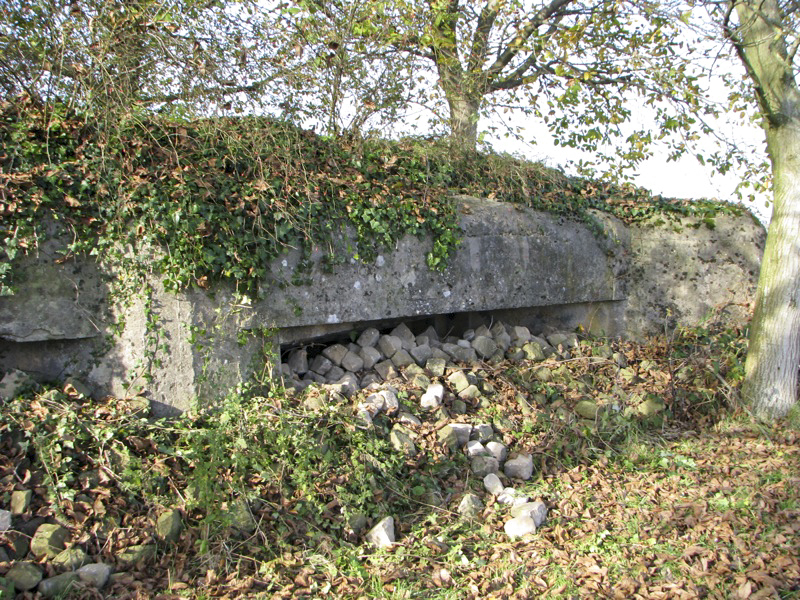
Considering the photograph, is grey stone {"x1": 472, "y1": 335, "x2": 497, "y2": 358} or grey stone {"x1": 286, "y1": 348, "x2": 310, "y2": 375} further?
grey stone {"x1": 472, "y1": 335, "x2": 497, "y2": 358}

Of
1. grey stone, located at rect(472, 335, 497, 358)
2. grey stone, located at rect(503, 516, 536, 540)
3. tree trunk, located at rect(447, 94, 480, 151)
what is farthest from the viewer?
tree trunk, located at rect(447, 94, 480, 151)

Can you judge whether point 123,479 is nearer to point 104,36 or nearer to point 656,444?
point 104,36

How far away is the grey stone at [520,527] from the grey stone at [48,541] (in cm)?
259

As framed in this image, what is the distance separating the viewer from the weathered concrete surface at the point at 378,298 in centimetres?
416

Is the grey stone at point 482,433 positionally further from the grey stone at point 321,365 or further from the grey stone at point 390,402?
the grey stone at point 321,365

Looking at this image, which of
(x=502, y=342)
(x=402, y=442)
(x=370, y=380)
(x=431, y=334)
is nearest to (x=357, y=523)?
(x=402, y=442)

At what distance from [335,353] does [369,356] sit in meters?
0.31

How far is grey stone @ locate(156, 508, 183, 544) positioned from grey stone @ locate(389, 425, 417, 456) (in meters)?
1.52

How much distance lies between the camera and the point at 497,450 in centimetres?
450

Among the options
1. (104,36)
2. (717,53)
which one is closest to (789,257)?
(717,53)

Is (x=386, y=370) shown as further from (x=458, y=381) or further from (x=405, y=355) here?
(x=458, y=381)

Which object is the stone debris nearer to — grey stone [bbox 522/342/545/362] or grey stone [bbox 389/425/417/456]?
grey stone [bbox 522/342/545/362]

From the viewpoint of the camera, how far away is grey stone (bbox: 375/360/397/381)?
5.05 meters

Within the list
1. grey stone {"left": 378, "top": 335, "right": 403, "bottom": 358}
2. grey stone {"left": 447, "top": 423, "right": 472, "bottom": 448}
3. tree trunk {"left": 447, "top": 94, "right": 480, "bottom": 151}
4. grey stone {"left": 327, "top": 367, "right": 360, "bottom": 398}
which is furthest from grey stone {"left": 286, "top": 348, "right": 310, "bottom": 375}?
tree trunk {"left": 447, "top": 94, "right": 480, "bottom": 151}
